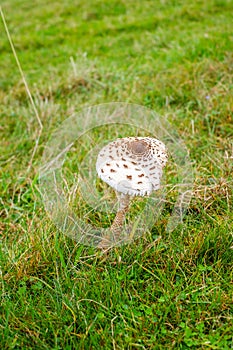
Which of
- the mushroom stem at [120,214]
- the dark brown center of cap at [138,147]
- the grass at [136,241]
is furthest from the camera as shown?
the mushroom stem at [120,214]

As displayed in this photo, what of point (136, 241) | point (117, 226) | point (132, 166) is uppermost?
point (132, 166)

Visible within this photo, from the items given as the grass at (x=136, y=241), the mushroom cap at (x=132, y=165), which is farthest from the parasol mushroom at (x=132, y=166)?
the grass at (x=136, y=241)

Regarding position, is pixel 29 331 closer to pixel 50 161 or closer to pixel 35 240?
pixel 35 240

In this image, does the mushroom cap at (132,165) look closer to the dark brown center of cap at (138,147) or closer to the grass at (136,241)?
the dark brown center of cap at (138,147)

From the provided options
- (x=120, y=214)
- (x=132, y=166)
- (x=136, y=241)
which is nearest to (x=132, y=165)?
(x=132, y=166)

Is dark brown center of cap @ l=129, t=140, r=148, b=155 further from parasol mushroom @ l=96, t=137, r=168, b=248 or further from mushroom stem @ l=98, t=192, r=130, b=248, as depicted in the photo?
mushroom stem @ l=98, t=192, r=130, b=248

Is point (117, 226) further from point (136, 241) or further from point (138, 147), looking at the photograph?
point (138, 147)

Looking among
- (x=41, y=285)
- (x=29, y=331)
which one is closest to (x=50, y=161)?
(x=41, y=285)

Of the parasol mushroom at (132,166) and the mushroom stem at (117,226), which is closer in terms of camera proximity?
the parasol mushroom at (132,166)
